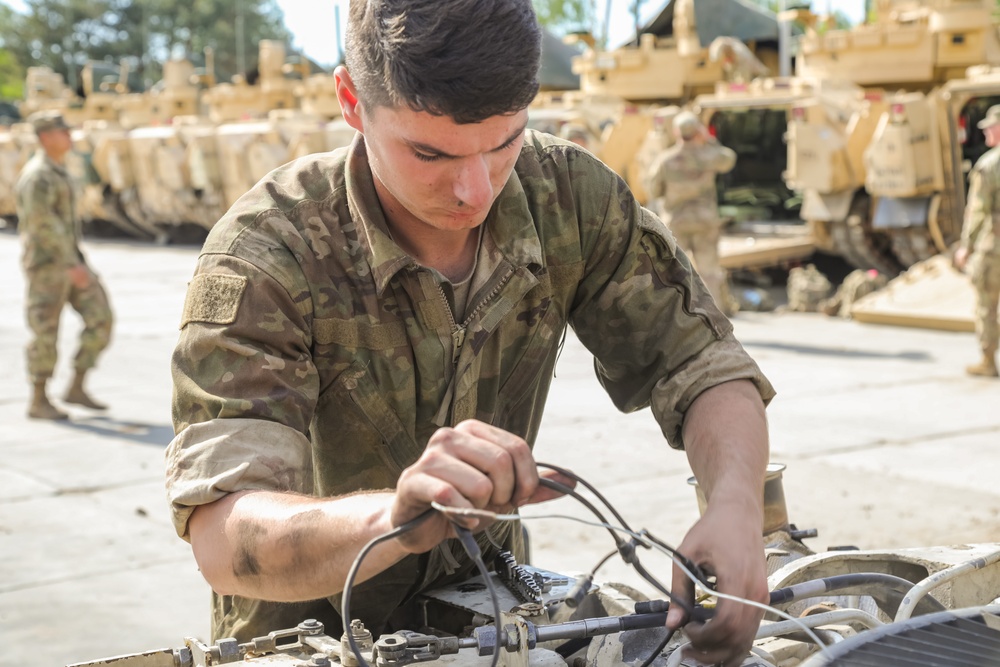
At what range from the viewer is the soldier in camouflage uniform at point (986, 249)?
8.46 metres

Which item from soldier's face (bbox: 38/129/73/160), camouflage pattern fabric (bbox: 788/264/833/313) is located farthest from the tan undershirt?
camouflage pattern fabric (bbox: 788/264/833/313)

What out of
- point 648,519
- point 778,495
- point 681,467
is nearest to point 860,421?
point 681,467

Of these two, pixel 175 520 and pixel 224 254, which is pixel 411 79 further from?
pixel 175 520

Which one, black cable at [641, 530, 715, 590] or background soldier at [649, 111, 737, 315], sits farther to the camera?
background soldier at [649, 111, 737, 315]

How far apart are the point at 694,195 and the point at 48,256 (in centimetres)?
531

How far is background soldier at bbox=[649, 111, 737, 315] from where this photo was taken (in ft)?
36.0

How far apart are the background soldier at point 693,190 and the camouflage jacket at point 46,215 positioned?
193 inches

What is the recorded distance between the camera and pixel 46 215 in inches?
320

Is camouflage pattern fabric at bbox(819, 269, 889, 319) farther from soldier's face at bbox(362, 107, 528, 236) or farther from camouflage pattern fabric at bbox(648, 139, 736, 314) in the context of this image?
soldier's face at bbox(362, 107, 528, 236)

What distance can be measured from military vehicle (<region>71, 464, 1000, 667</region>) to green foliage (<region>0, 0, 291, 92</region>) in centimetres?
4615

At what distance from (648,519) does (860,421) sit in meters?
2.37


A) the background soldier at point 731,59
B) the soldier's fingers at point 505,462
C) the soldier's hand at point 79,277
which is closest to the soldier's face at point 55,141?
the soldier's hand at point 79,277

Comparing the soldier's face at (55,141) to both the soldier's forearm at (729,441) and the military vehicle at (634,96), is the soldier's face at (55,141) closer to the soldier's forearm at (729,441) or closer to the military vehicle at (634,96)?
the soldier's forearm at (729,441)

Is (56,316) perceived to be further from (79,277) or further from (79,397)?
(79,397)
